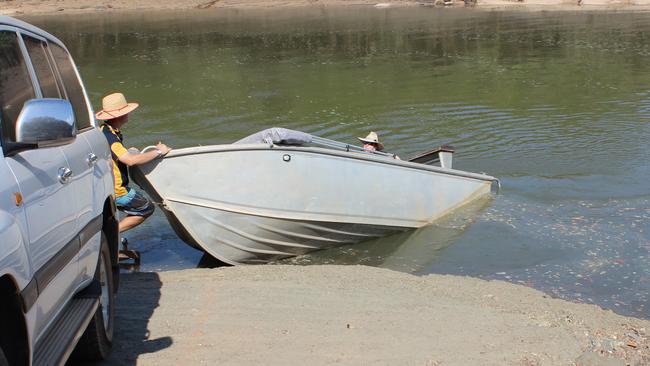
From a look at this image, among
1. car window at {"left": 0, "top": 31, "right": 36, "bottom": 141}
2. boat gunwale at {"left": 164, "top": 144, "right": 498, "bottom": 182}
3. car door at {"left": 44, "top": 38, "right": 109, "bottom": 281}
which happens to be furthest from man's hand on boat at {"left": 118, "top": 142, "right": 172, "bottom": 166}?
car window at {"left": 0, "top": 31, "right": 36, "bottom": 141}

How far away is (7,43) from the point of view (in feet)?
14.4

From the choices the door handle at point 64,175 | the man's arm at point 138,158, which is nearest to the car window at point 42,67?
the door handle at point 64,175

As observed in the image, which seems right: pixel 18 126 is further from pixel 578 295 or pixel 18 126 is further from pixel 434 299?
pixel 578 295

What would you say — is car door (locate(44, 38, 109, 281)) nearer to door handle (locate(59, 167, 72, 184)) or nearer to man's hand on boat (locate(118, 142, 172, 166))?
door handle (locate(59, 167, 72, 184))

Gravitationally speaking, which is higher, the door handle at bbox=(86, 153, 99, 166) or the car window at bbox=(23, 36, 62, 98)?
the car window at bbox=(23, 36, 62, 98)

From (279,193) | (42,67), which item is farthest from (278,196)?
(42,67)

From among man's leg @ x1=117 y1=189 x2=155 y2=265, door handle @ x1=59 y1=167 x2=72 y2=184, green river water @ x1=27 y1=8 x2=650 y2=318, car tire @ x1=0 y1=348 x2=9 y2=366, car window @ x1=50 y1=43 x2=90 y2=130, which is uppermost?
car window @ x1=50 y1=43 x2=90 y2=130

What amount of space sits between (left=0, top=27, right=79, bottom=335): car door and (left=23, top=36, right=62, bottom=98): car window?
125mm

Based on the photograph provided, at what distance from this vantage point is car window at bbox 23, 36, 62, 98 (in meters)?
4.86

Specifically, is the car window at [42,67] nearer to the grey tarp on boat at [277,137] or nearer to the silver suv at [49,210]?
the silver suv at [49,210]

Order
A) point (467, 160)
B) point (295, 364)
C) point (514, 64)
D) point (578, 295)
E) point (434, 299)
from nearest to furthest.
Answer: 1. point (295, 364)
2. point (434, 299)
3. point (578, 295)
4. point (467, 160)
5. point (514, 64)

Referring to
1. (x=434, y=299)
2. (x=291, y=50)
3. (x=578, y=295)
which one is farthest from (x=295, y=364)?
(x=291, y=50)

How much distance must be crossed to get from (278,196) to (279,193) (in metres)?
0.04

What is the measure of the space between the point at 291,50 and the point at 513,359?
30189mm
